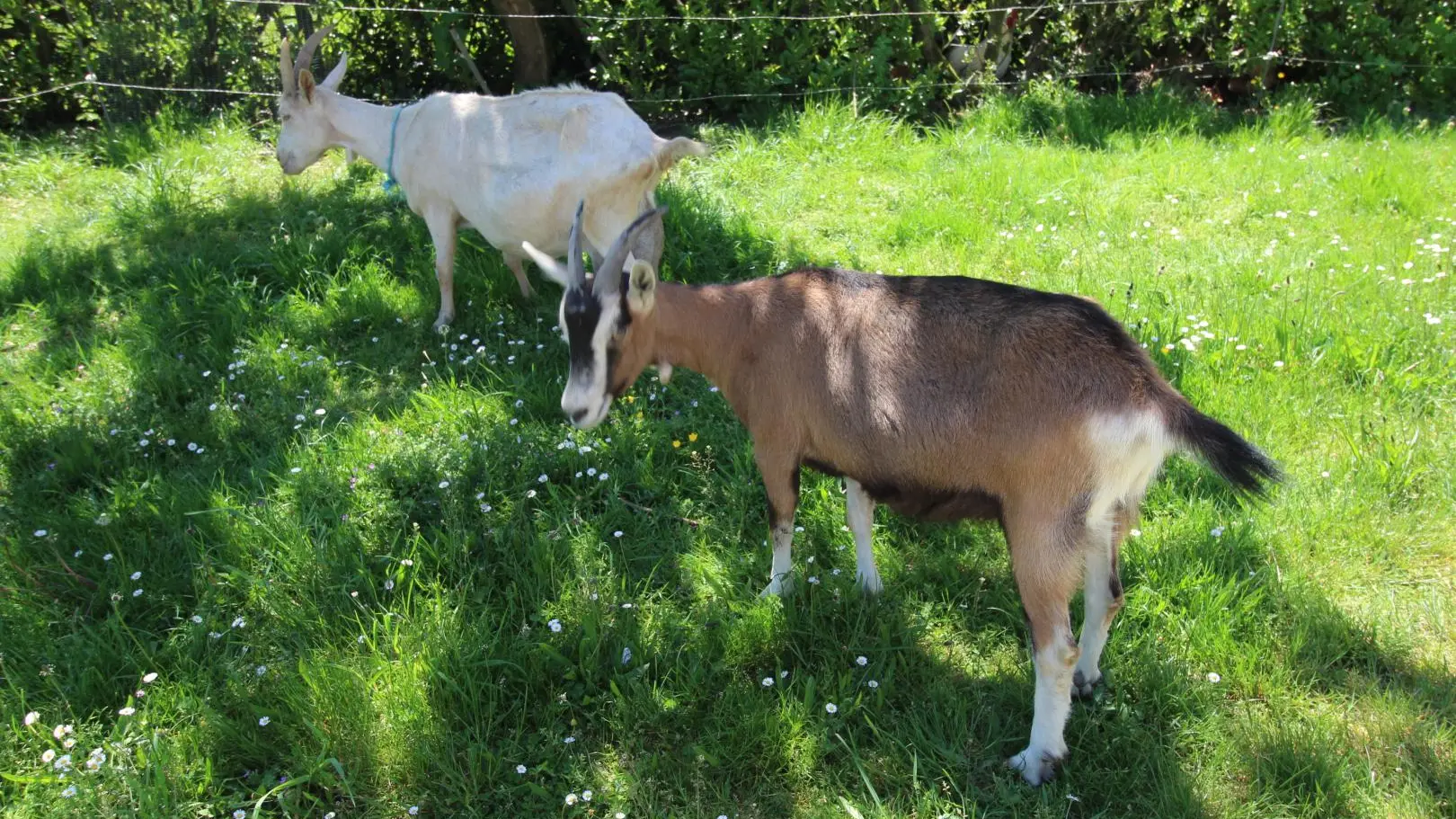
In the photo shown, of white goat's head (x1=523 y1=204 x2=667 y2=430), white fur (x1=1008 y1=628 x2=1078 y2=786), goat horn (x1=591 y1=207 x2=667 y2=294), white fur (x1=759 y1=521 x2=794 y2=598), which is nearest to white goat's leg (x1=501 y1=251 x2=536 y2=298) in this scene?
white goat's head (x1=523 y1=204 x2=667 y2=430)

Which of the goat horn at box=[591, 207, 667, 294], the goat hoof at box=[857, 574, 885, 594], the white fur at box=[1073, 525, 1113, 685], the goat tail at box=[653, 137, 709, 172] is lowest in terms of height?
the goat hoof at box=[857, 574, 885, 594]

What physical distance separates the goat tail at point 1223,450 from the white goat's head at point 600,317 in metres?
1.70

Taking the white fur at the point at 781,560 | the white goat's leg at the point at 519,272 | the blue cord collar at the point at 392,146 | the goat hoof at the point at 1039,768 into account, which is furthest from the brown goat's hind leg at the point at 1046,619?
the blue cord collar at the point at 392,146

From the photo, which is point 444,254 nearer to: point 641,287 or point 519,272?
point 519,272

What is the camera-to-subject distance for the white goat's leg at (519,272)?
520cm

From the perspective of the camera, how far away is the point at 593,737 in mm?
3027

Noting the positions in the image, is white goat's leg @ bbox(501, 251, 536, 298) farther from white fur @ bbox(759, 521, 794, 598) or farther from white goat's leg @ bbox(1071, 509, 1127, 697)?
white goat's leg @ bbox(1071, 509, 1127, 697)

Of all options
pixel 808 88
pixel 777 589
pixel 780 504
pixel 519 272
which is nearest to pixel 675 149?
pixel 519 272

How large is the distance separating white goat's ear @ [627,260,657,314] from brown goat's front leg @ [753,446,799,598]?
619 millimetres

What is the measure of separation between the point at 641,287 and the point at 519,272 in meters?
2.21

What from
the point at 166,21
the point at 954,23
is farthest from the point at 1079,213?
the point at 166,21

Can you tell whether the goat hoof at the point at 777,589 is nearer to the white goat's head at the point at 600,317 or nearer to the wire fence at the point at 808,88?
the white goat's head at the point at 600,317

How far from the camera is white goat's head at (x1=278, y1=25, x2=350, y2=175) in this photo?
18.2 feet

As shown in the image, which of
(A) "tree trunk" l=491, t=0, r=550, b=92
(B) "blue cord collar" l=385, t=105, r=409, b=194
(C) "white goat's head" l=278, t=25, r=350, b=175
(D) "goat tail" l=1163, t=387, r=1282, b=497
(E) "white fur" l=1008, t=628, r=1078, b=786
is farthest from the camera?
(A) "tree trunk" l=491, t=0, r=550, b=92
